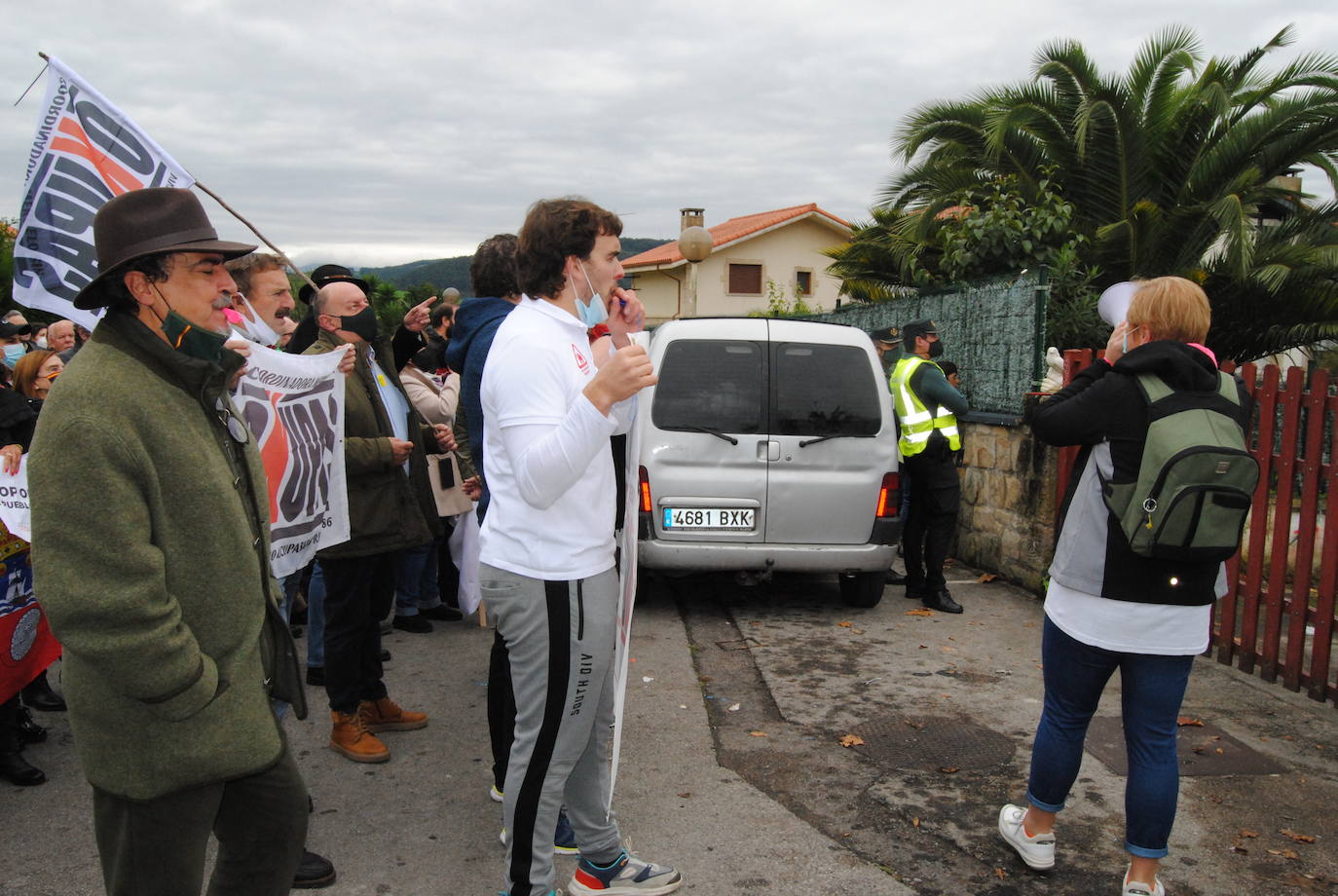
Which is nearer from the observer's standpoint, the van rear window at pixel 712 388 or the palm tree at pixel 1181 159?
the van rear window at pixel 712 388

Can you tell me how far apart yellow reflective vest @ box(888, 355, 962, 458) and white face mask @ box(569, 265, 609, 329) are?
174 inches

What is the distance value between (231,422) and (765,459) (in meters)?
4.65

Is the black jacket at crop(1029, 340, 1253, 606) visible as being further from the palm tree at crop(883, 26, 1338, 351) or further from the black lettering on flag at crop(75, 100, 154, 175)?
the palm tree at crop(883, 26, 1338, 351)

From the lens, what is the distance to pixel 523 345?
269 centimetres

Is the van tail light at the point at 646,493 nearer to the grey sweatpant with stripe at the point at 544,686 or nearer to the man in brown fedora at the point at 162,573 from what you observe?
the grey sweatpant with stripe at the point at 544,686

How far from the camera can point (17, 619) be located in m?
3.98

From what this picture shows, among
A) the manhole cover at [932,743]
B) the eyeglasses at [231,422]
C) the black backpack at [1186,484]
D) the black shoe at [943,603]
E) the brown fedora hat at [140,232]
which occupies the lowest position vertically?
the black shoe at [943,603]

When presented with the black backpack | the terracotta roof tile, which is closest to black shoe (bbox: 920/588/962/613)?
the black backpack

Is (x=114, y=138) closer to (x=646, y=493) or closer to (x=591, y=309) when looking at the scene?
(x=591, y=309)

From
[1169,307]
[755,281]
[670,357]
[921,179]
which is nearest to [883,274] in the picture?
[921,179]

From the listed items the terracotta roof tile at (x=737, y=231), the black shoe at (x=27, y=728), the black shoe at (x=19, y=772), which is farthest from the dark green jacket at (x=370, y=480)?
the terracotta roof tile at (x=737, y=231)

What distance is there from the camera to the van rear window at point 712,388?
22.2 ft

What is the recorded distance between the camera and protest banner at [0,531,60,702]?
12.9ft

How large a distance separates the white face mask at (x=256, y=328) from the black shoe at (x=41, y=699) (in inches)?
85.6
